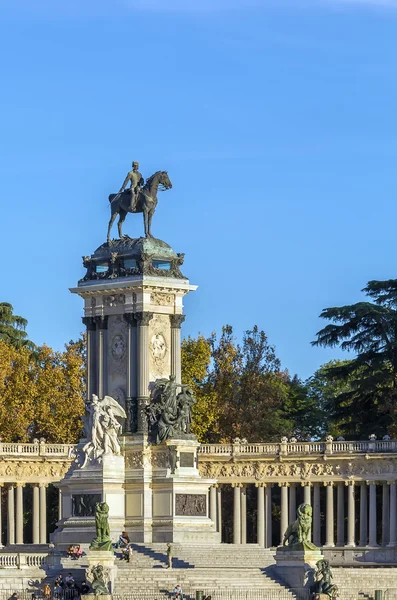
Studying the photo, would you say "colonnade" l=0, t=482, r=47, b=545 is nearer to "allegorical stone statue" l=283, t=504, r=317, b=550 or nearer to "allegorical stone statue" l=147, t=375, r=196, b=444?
"allegorical stone statue" l=147, t=375, r=196, b=444

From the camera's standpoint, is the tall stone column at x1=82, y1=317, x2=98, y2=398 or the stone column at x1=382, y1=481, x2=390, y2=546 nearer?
the tall stone column at x1=82, y1=317, x2=98, y2=398

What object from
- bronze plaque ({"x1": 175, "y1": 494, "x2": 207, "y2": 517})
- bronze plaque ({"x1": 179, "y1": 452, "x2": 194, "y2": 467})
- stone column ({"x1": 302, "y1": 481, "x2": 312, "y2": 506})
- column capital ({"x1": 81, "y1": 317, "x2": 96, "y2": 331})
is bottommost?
stone column ({"x1": 302, "y1": 481, "x2": 312, "y2": 506})

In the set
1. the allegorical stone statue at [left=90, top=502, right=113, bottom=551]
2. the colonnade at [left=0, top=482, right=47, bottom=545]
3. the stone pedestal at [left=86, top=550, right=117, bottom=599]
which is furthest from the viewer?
the colonnade at [left=0, top=482, right=47, bottom=545]

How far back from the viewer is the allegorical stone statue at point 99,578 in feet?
247

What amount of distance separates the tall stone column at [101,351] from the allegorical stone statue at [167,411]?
241cm

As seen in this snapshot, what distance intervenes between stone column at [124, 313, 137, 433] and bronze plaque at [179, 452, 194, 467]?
2.25 meters

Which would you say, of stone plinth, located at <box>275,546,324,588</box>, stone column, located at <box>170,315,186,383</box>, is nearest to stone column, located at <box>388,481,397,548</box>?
stone column, located at <box>170,315,186,383</box>

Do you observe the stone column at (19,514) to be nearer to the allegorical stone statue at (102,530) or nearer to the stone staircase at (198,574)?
the stone staircase at (198,574)

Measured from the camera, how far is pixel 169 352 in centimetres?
8981

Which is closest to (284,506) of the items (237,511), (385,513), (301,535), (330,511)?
(237,511)

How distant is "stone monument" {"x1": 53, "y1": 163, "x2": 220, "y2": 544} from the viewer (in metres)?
87.4

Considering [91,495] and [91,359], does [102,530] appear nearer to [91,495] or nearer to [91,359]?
[91,495]

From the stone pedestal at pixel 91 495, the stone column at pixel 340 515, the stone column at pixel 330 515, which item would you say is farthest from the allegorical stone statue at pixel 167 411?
the stone column at pixel 340 515

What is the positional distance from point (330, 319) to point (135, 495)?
29.6 metres
